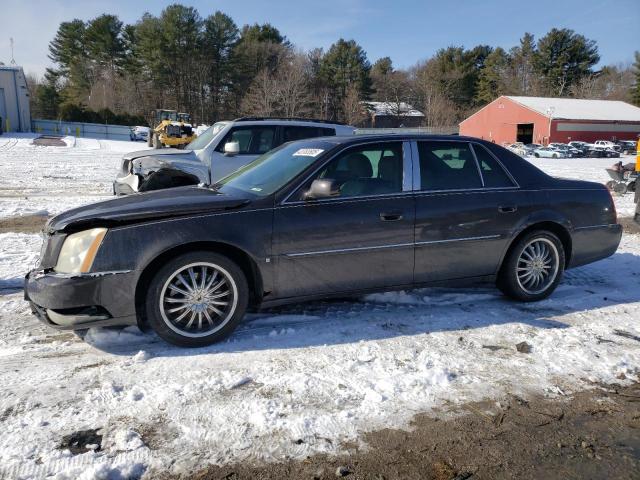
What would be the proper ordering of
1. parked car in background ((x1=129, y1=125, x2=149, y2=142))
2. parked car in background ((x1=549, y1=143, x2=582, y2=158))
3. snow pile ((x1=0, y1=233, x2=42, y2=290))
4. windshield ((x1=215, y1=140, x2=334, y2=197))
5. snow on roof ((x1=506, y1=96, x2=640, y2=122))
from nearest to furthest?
windshield ((x1=215, y1=140, x2=334, y2=197)), snow pile ((x1=0, y1=233, x2=42, y2=290)), parked car in background ((x1=549, y1=143, x2=582, y2=158)), parked car in background ((x1=129, y1=125, x2=149, y2=142)), snow on roof ((x1=506, y1=96, x2=640, y2=122))

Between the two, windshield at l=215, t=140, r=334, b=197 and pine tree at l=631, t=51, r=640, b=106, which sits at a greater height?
pine tree at l=631, t=51, r=640, b=106

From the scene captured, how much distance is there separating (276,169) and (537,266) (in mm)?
2744

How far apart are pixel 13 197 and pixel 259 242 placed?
1056cm

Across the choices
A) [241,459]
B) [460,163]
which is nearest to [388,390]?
[241,459]

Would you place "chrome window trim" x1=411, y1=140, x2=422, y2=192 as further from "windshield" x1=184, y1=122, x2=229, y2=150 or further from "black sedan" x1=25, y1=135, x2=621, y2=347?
"windshield" x1=184, y1=122, x2=229, y2=150

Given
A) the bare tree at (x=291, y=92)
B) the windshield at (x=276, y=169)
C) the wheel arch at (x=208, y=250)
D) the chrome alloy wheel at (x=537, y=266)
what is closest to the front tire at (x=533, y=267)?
the chrome alloy wheel at (x=537, y=266)

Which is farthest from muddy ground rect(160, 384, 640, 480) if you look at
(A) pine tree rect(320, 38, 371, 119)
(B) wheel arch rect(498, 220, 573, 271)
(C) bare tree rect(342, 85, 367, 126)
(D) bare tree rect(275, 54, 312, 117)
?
(A) pine tree rect(320, 38, 371, 119)

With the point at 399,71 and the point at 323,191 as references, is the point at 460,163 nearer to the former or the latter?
the point at 323,191

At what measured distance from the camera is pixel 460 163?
4.90 m

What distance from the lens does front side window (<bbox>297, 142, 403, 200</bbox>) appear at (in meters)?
4.38

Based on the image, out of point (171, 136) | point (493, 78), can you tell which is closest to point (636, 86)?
point (493, 78)

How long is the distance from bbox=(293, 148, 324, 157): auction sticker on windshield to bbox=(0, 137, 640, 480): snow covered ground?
4.63 feet

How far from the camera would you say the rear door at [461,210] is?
4574 millimetres

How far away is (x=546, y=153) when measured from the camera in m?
43.3
